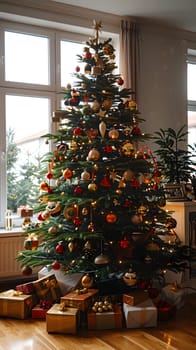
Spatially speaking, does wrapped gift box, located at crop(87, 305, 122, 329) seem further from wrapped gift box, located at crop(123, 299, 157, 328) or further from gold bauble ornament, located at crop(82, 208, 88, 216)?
gold bauble ornament, located at crop(82, 208, 88, 216)

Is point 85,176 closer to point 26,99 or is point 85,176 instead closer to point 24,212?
point 24,212

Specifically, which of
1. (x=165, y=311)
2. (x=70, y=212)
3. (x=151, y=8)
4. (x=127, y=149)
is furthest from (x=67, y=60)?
(x=165, y=311)

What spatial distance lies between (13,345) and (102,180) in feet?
4.86

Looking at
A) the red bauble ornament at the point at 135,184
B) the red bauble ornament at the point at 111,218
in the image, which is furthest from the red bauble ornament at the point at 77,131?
the red bauble ornament at the point at 111,218

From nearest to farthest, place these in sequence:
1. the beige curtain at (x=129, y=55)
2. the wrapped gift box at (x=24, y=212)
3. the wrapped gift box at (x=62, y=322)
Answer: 1. the wrapped gift box at (x=62, y=322)
2. the wrapped gift box at (x=24, y=212)
3. the beige curtain at (x=129, y=55)

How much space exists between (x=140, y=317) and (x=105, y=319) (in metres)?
0.28

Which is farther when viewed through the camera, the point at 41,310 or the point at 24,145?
the point at 24,145

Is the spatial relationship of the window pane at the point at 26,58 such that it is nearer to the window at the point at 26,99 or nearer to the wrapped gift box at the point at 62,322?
the window at the point at 26,99

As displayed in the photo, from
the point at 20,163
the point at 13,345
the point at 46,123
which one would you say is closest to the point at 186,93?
the point at 46,123

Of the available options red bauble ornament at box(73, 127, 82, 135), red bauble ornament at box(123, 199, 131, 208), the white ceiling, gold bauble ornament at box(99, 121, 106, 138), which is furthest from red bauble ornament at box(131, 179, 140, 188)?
the white ceiling

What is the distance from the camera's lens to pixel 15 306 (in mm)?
3477

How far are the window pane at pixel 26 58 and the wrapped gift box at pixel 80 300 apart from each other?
266 cm

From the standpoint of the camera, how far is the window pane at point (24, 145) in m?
4.86

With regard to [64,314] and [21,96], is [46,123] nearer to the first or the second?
[21,96]
